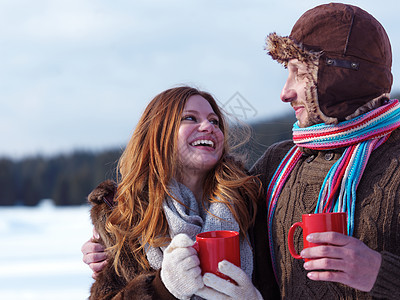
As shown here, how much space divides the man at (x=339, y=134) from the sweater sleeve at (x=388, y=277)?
12 centimetres

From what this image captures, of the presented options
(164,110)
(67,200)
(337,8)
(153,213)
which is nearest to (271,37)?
(337,8)

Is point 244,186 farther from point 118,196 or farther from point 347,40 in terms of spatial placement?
point 347,40

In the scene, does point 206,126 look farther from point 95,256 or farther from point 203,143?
point 95,256

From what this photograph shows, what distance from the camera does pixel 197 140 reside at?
186 cm

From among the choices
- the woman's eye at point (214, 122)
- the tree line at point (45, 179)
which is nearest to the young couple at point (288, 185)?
the woman's eye at point (214, 122)

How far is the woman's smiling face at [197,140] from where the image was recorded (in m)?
1.83

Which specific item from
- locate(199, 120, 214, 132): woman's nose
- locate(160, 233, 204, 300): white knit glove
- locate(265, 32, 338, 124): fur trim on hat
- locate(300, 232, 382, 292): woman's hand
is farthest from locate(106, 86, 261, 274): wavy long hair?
locate(300, 232, 382, 292): woman's hand

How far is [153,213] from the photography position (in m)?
1.82

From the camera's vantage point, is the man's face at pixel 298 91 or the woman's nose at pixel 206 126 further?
the woman's nose at pixel 206 126

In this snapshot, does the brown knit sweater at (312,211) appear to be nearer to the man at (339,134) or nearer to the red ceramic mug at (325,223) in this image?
the man at (339,134)

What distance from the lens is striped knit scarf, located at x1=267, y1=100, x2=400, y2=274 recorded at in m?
1.52

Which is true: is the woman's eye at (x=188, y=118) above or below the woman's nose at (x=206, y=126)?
above

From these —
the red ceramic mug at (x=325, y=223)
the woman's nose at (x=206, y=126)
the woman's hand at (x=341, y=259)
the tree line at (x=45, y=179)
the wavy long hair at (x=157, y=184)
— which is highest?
the tree line at (x=45, y=179)

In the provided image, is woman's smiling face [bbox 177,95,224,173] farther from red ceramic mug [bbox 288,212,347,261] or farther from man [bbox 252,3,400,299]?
red ceramic mug [bbox 288,212,347,261]
